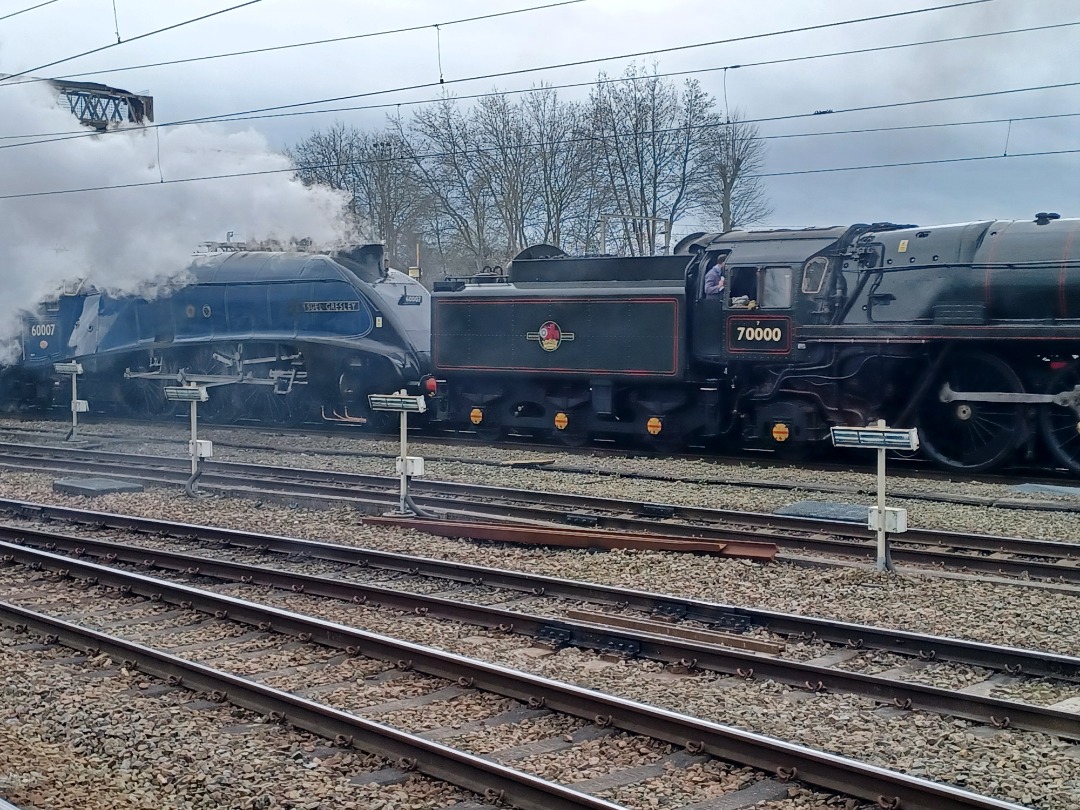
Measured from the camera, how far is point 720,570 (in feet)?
29.0

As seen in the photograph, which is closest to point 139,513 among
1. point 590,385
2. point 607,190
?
point 590,385

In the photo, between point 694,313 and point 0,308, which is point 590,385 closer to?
point 694,313

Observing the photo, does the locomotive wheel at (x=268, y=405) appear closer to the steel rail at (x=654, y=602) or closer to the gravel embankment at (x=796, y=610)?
the gravel embankment at (x=796, y=610)

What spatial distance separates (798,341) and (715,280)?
1.61 m

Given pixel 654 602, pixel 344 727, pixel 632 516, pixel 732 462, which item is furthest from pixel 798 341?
pixel 344 727

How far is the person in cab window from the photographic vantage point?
636 inches

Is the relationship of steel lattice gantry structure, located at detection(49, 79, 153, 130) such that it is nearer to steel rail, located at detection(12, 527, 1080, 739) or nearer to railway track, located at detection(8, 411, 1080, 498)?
railway track, located at detection(8, 411, 1080, 498)

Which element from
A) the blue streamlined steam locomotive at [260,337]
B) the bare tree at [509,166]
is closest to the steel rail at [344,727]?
the blue streamlined steam locomotive at [260,337]

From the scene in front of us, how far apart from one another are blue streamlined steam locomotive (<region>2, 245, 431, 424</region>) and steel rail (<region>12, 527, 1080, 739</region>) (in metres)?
10.9

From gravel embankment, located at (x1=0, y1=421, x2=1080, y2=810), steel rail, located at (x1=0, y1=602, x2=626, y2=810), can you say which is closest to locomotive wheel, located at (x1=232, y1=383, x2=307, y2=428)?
gravel embankment, located at (x1=0, y1=421, x2=1080, y2=810)

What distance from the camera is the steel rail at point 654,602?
629 centimetres

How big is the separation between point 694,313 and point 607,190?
1928 cm

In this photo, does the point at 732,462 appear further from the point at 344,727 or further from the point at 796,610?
the point at 344,727

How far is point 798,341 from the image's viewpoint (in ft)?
50.4
